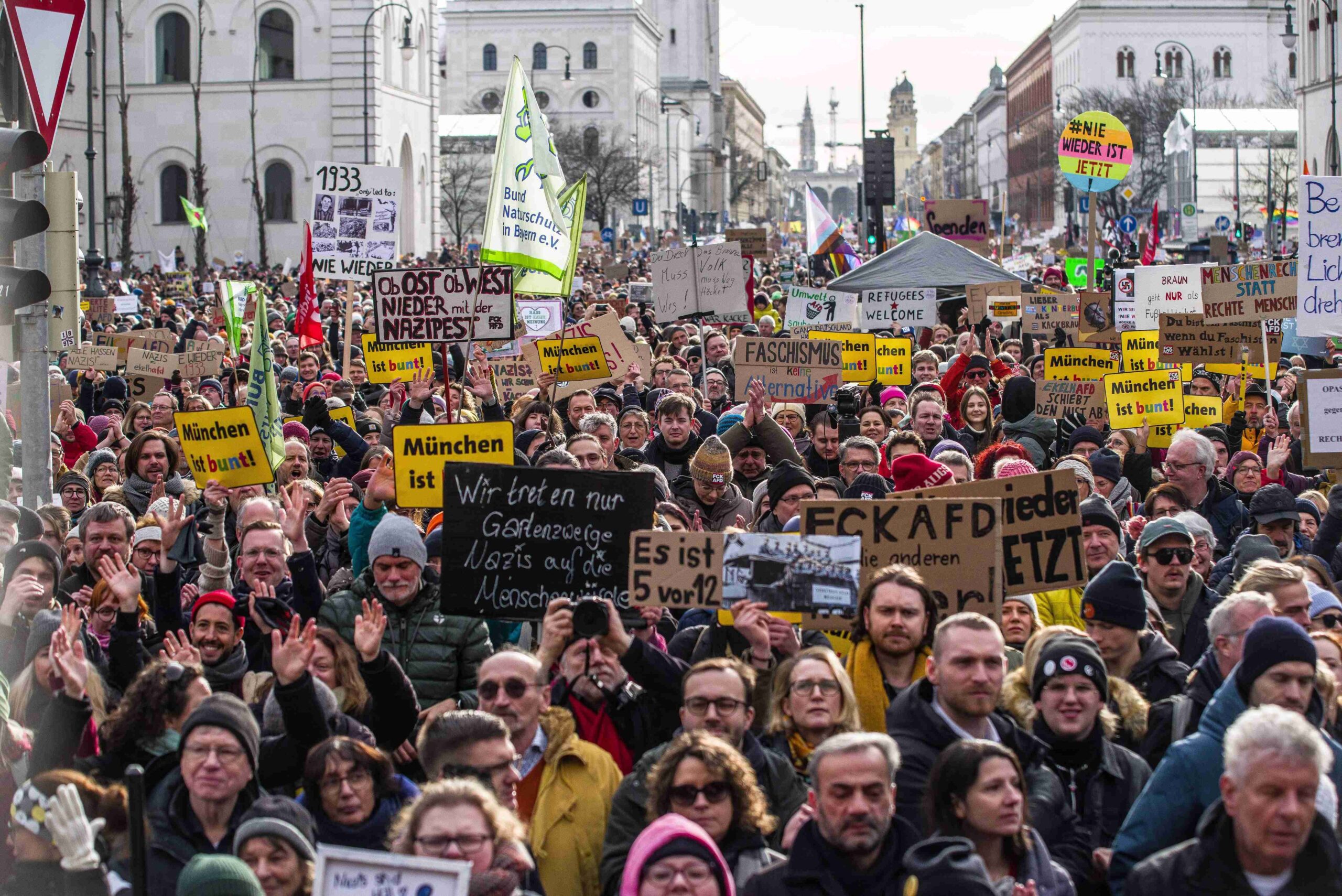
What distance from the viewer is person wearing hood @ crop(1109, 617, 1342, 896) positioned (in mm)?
4469

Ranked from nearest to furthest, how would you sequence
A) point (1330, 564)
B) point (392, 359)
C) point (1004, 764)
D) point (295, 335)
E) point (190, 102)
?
point (1004, 764) < point (1330, 564) < point (392, 359) < point (295, 335) < point (190, 102)

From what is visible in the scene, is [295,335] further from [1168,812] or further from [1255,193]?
[1255,193]

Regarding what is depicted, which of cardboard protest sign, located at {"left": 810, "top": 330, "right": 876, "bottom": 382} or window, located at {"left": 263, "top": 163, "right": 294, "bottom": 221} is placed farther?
window, located at {"left": 263, "top": 163, "right": 294, "bottom": 221}

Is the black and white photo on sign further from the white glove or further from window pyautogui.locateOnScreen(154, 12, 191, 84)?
window pyautogui.locateOnScreen(154, 12, 191, 84)

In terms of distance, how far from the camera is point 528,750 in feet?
17.3

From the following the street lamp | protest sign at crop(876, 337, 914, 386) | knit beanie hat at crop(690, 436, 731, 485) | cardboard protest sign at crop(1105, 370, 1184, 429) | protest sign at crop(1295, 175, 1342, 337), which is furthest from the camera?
the street lamp

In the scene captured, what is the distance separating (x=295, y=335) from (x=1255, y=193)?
59.5 m

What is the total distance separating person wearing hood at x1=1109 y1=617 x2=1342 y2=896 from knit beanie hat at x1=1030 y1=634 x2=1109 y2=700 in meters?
0.37

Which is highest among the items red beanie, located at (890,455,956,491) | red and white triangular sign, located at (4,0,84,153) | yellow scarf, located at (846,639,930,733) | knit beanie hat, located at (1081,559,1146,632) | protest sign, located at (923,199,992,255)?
protest sign, located at (923,199,992,255)

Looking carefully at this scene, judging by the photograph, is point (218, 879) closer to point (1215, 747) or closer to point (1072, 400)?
point (1215, 747)

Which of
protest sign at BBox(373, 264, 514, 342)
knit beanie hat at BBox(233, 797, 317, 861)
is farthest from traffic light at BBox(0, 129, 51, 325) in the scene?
protest sign at BBox(373, 264, 514, 342)

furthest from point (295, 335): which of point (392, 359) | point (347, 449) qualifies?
point (347, 449)

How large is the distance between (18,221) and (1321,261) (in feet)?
25.3

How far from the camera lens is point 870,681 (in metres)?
5.59
